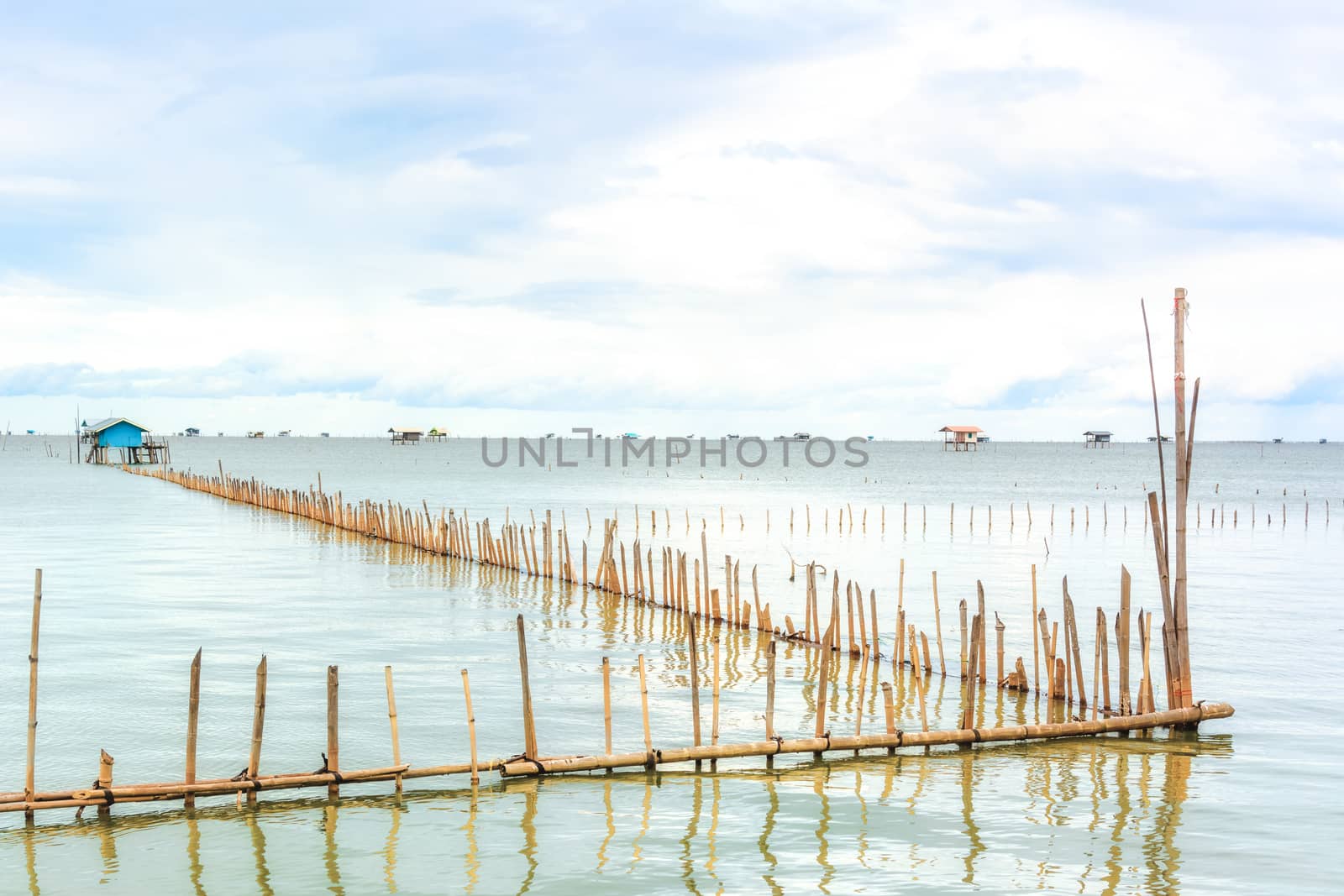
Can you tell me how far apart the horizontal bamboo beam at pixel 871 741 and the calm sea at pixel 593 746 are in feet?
0.62

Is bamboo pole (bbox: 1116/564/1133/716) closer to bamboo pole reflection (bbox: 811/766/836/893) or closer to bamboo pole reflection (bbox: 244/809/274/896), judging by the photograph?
bamboo pole reflection (bbox: 811/766/836/893)

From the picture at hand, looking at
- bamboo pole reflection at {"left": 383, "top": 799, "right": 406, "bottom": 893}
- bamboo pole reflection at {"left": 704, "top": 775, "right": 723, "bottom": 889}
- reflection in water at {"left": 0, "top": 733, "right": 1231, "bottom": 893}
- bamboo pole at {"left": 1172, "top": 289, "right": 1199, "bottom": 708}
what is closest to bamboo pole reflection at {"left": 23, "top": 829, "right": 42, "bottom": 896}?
reflection in water at {"left": 0, "top": 733, "right": 1231, "bottom": 893}

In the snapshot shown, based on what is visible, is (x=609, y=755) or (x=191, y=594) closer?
(x=609, y=755)

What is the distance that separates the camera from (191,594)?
20922 mm

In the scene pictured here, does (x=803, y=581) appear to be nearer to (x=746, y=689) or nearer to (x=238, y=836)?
(x=746, y=689)

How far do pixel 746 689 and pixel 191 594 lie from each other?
1208cm

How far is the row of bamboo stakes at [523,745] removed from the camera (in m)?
8.54

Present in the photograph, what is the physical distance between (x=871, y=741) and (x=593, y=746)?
110 inches

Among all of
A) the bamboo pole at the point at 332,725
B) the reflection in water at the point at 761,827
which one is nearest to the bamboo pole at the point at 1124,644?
the reflection in water at the point at 761,827

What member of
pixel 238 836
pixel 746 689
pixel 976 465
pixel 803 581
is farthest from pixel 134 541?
pixel 976 465

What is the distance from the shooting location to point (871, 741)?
10383 mm

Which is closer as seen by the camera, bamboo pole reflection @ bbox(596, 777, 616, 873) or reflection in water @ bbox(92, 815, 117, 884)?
reflection in water @ bbox(92, 815, 117, 884)

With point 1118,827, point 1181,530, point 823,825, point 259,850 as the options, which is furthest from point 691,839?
point 1181,530

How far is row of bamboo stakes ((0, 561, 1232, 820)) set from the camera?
8.54 metres
